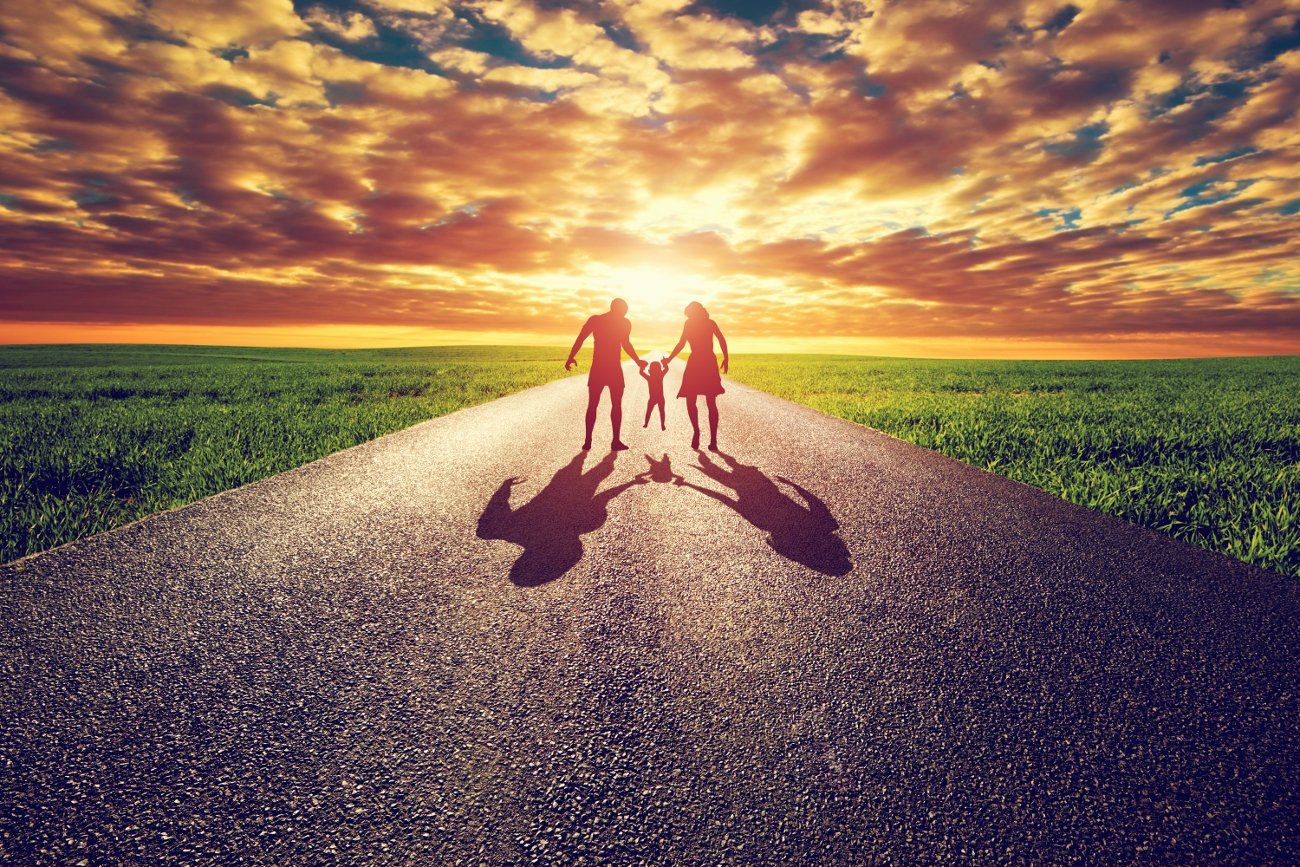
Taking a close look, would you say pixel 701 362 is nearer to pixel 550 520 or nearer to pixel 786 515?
pixel 786 515

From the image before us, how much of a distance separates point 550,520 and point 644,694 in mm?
2963

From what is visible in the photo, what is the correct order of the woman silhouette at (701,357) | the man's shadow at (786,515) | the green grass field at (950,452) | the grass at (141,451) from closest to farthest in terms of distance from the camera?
the man's shadow at (786,515) < the green grass field at (950,452) < the grass at (141,451) < the woman silhouette at (701,357)

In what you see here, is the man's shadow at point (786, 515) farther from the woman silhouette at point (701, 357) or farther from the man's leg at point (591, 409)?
the man's leg at point (591, 409)

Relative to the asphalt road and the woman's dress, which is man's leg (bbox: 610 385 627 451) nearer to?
the woman's dress

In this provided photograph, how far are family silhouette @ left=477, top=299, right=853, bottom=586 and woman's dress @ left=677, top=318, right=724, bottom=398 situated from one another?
0.05ft

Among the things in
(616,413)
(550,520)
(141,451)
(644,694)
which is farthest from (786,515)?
(141,451)

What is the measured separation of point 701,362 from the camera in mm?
9195

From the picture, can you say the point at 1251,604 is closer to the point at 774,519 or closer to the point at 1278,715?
the point at 1278,715

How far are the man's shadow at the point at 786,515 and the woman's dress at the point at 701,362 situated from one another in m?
1.78

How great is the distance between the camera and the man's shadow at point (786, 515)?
4672 millimetres

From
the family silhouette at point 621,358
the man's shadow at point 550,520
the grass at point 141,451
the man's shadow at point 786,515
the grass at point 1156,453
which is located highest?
the family silhouette at point 621,358

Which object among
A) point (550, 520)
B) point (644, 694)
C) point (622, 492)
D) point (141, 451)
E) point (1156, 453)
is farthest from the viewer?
point (1156, 453)

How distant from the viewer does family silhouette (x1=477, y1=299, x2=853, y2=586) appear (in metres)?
4.74

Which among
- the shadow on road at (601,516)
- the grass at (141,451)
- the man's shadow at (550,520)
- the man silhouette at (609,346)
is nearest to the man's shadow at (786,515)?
the shadow on road at (601,516)
